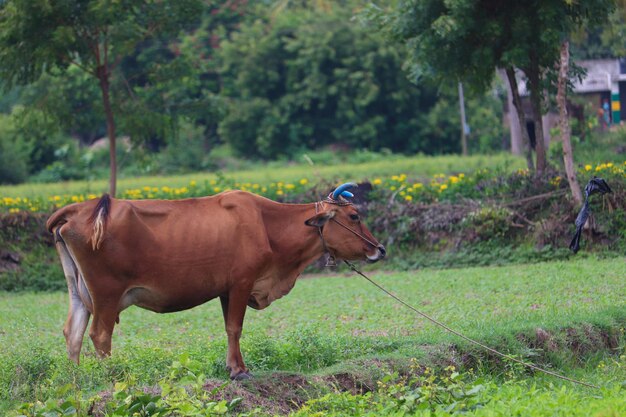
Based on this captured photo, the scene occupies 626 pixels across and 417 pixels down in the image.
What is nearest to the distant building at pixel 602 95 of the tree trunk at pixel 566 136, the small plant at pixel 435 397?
the tree trunk at pixel 566 136

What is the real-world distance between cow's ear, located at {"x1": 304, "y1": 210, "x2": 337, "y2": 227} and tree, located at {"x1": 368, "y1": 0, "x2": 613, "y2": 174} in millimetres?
7556

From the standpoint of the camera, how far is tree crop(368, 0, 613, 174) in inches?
633

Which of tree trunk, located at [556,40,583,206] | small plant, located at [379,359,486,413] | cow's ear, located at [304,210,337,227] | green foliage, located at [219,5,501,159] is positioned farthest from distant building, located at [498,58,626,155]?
small plant, located at [379,359,486,413]

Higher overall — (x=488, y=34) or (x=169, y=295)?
(x=488, y=34)

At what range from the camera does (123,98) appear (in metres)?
19.0

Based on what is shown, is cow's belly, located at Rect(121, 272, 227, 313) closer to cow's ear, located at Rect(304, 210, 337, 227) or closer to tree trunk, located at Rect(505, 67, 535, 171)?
cow's ear, located at Rect(304, 210, 337, 227)

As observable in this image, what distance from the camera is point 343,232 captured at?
30.4 ft

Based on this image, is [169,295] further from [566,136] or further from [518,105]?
[518,105]

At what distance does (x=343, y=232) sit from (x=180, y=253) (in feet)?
5.24

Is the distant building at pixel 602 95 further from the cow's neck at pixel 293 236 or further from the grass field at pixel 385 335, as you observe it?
the cow's neck at pixel 293 236

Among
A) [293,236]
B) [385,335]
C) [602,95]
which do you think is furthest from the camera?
[602,95]

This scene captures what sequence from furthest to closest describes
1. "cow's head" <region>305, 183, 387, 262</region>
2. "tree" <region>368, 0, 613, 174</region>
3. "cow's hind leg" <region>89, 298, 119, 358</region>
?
"tree" <region>368, 0, 613, 174</region> < "cow's head" <region>305, 183, 387, 262</region> < "cow's hind leg" <region>89, 298, 119, 358</region>

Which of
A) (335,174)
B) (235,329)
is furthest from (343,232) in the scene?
(335,174)

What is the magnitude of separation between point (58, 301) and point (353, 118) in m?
18.7
